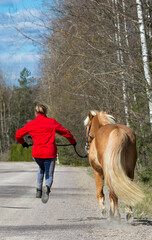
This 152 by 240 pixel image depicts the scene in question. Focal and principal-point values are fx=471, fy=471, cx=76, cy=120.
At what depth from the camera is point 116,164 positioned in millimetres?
7008

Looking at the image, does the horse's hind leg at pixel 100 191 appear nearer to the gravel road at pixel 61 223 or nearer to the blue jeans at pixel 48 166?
the gravel road at pixel 61 223

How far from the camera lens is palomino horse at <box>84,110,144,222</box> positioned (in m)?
6.78

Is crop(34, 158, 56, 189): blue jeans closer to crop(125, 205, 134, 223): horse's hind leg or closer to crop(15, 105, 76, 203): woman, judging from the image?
crop(15, 105, 76, 203): woman

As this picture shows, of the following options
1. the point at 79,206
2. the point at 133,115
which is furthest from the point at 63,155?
the point at 79,206

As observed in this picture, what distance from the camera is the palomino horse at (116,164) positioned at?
6.78m

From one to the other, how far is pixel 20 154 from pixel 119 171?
53.2 meters

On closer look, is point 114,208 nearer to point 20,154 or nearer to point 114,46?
point 114,46

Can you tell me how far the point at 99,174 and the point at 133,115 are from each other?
235 inches

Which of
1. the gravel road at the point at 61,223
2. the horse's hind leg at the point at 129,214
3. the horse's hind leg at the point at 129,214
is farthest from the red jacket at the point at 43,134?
the horse's hind leg at the point at 129,214

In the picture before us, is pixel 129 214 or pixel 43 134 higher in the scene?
pixel 43 134

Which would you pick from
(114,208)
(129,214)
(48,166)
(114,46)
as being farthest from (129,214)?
(114,46)

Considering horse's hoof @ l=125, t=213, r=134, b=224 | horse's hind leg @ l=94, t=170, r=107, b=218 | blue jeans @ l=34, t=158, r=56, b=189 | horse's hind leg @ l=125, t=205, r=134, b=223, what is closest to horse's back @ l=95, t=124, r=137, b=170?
horse's hind leg @ l=94, t=170, r=107, b=218

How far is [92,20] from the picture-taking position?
13.5m

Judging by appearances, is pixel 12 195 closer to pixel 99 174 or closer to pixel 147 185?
pixel 147 185
